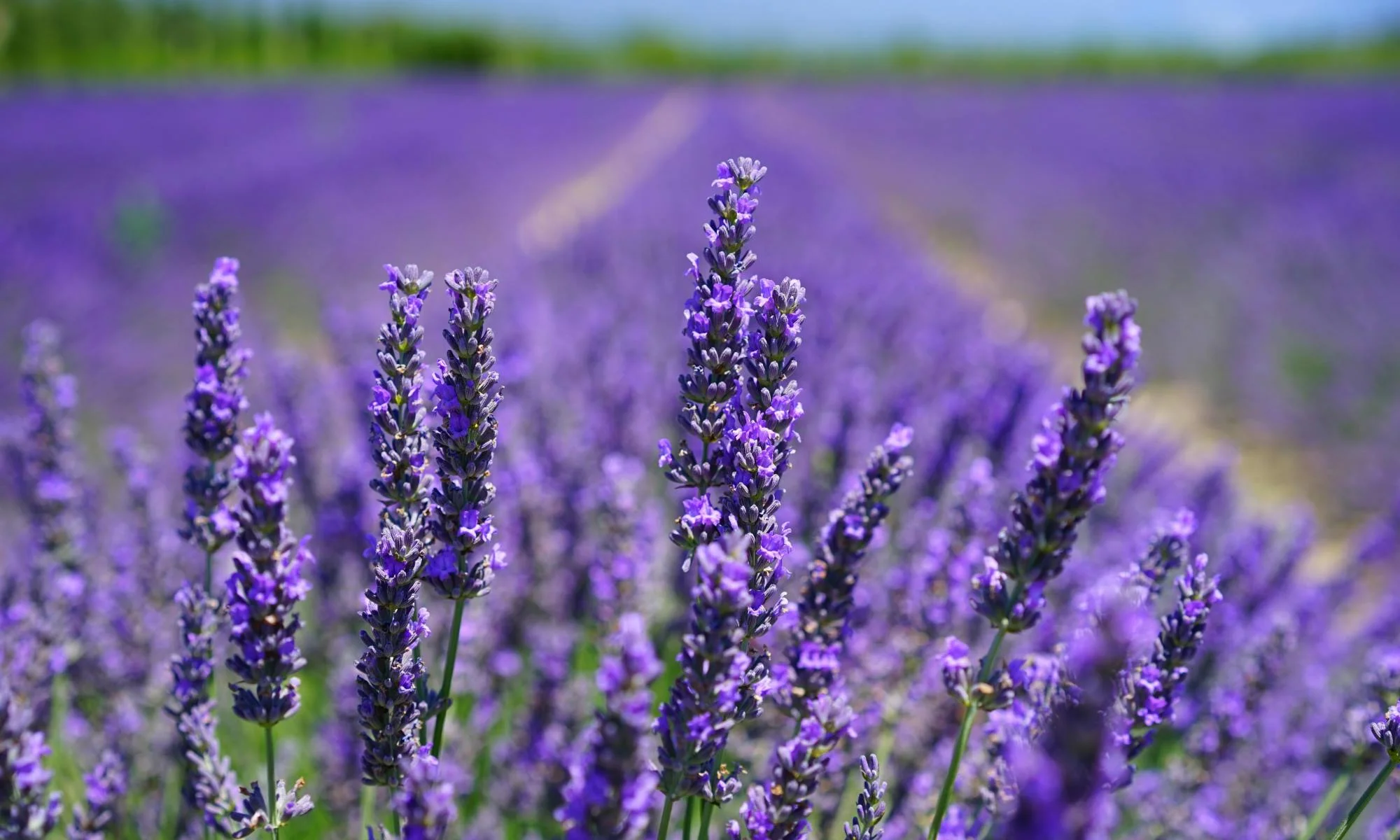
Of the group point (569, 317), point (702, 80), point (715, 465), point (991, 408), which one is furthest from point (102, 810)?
point (702, 80)

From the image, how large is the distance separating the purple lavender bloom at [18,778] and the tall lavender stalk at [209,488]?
175 millimetres

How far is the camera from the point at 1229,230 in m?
11.6

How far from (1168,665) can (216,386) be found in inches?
54.9

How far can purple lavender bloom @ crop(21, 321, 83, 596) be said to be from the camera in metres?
1.88

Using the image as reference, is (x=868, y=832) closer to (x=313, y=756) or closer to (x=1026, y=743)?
(x=1026, y=743)

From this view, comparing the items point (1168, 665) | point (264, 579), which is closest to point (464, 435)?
point (264, 579)

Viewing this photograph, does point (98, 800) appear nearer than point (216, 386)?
No

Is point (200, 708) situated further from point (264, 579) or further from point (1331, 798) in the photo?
point (1331, 798)

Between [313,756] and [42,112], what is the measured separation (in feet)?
63.5

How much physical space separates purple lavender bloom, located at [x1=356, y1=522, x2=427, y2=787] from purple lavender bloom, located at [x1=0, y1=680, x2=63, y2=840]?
0.47 metres

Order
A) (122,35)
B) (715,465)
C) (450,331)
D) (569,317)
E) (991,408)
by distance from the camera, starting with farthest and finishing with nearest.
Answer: (122,35), (569,317), (991,408), (715,465), (450,331)

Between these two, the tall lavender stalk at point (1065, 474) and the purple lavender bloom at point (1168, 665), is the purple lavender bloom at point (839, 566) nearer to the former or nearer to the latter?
the tall lavender stalk at point (1065, 474)

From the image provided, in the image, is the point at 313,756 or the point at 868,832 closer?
the point at 868,832

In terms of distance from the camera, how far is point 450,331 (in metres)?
1.14
